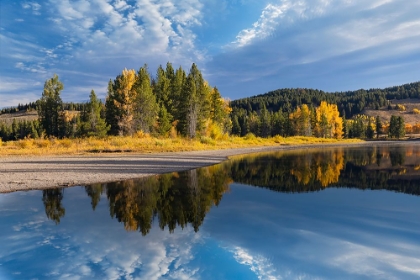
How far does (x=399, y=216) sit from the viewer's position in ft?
24.7

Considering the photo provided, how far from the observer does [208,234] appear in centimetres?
623

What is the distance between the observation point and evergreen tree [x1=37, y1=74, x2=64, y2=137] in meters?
47.6

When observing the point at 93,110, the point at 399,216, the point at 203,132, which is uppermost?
the point at 93,110

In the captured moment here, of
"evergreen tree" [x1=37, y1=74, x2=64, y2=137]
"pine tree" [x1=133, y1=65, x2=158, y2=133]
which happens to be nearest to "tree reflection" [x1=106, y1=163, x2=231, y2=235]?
"pine tree" [x1=133, y1=65, x2=158, y2=133]

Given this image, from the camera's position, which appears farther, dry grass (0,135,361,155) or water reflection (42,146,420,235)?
dry grass (0,135,361,155)

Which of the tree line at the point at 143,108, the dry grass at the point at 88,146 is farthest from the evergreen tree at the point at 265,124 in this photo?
the dry grass at the point at 88,146

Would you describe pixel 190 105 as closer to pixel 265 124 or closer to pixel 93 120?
pixel 93 120

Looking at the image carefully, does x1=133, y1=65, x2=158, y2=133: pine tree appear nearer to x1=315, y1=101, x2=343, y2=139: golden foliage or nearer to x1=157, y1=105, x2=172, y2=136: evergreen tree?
x1=157, y1=105, x2=172, y2=136: evergreen tree

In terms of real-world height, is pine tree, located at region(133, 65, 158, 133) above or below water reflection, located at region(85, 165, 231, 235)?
above

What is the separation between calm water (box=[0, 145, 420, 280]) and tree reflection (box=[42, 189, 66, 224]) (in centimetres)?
3

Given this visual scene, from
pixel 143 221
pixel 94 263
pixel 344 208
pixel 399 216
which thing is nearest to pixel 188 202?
pixel 143 221

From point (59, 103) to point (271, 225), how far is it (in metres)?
51.1

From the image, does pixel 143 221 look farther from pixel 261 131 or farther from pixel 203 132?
pixel 261 131

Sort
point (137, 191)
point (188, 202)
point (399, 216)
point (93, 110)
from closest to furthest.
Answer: point (399, 216) → point (188, 202) → point (137, 191) → point (93, 110)
